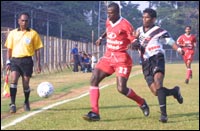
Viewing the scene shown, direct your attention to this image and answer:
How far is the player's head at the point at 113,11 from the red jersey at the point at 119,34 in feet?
0.53

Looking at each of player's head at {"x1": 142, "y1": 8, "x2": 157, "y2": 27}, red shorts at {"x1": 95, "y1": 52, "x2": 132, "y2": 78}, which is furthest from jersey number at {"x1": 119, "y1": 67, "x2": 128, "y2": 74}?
player's head at {"x1": 142, "y1": 8, "x2": 157, "y2": 27}

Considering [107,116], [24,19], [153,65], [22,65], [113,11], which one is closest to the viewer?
[113,11]

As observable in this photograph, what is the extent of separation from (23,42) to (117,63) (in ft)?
10.8

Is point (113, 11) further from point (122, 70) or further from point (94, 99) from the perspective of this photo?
point (94, 99)

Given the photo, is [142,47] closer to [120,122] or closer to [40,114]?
[120,122]

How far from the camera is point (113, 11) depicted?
8.80 m

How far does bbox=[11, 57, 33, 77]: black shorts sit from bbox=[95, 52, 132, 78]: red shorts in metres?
3.23

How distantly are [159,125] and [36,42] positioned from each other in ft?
11.2

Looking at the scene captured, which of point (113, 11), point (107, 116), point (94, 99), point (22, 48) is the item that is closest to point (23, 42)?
point (22, 48)

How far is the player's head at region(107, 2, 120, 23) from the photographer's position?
8.76 meters

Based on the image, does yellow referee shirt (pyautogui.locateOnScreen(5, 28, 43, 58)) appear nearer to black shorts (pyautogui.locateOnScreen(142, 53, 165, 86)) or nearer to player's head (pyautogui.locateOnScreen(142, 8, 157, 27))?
black shorts (pyautogui.locateOnScreen(142, 53, 165, 86))

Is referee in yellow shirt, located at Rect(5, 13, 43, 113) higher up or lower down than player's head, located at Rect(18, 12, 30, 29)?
lower down

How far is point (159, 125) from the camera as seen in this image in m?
10.6

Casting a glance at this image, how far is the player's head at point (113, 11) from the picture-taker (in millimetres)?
8758
